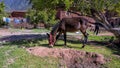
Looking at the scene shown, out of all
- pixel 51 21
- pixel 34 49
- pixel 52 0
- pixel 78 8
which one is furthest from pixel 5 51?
pixel 51 21

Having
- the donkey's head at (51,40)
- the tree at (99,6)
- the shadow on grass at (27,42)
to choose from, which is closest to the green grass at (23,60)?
the donkey's head at (51,40)

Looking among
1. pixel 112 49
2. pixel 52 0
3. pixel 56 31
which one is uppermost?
pixel 52 0

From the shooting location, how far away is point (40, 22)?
121 ft

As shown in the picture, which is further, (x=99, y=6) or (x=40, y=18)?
(x=40, y=18)

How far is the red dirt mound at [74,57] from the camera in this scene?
13633mm

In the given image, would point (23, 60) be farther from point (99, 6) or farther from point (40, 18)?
point (40, 18)

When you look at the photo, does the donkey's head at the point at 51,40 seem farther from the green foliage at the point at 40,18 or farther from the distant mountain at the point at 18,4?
the green foliage at the point at 40,18

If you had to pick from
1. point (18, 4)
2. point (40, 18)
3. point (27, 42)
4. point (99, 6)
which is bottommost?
point (18, 4)

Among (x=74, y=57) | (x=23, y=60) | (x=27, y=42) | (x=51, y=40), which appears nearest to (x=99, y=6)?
(x=51, y=40)

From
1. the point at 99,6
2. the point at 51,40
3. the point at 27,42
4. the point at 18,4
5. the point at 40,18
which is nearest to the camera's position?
the point at 51,40

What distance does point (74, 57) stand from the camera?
1394 cm

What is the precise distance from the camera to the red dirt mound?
13633 millimetres

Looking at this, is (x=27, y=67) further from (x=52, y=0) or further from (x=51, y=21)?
(x=51, y=21)

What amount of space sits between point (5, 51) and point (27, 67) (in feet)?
6.34
